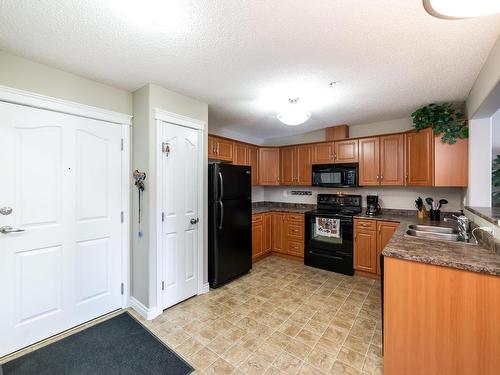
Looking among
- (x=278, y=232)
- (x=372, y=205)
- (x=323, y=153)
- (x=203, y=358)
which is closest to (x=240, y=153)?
(x=323, y=153)

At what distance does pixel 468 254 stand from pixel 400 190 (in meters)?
2.46

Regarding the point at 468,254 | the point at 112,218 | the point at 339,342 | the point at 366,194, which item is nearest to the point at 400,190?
the point at 366,194

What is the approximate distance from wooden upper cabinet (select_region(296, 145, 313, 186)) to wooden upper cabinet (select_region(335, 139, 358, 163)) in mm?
476

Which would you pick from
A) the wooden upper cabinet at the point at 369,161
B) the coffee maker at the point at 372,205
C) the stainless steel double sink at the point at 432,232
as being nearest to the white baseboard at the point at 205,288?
the stainless steel double sink at the point at 432,232

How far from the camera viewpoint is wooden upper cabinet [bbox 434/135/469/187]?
109 inches

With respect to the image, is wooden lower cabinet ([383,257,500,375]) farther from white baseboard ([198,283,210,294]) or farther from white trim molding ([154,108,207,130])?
white trim molding ([154,108,207,130])

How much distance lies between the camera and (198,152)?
9.25ft

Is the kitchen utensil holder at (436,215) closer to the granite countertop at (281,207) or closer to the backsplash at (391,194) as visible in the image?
the backsplash at (391,194)

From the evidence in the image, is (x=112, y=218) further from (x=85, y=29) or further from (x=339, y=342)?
(x=339, y=342)

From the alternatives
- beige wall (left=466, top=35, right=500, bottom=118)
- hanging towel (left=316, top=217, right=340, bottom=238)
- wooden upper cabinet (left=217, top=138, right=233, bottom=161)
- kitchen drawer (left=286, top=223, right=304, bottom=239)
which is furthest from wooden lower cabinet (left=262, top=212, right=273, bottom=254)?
beige wall (left=466, top=35, right=500, bottom=118)

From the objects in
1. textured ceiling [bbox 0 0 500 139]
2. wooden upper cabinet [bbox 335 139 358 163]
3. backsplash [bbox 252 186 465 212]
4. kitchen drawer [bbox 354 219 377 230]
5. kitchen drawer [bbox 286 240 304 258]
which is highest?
textured ceiling [bbox 0 0 500 139]

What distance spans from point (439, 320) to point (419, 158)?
96.0 inches

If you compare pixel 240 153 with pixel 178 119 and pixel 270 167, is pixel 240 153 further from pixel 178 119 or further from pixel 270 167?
pixel 178 119

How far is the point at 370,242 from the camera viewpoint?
3.33m
